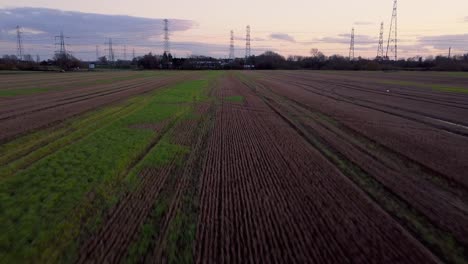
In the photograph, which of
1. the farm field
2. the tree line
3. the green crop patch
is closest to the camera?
the farm field

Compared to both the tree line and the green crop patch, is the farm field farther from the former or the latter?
the tree line

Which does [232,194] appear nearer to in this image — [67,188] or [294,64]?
[67,188]

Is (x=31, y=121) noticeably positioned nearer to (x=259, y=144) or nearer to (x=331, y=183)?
(x=259, y=144)

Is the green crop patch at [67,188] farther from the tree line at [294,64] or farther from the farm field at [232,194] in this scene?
the tree line at [294,64]

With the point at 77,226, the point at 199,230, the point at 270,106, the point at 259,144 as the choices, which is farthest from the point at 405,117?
the point at 77,226

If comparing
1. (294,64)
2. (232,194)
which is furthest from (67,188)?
(294,64)

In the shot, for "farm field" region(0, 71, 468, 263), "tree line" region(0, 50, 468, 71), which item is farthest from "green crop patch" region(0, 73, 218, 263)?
"tree line" region(0, 50, 468, 71)

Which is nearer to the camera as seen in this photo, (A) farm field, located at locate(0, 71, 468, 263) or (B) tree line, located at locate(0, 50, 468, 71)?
(A) farm field, located at locate(0, 71, 468, 263)
